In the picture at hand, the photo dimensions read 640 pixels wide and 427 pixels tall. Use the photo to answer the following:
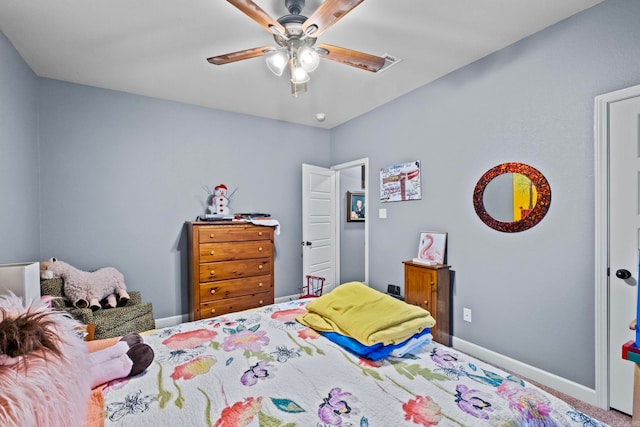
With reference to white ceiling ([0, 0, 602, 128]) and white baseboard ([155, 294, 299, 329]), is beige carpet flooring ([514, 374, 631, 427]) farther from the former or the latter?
white baseboard ([155, 294, 299, 329])

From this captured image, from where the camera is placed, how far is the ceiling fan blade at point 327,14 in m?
1.46

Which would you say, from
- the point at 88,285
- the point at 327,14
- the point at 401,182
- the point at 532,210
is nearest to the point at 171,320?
the point at 88,285

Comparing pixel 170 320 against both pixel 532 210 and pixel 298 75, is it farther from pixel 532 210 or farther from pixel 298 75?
pixel 532 210

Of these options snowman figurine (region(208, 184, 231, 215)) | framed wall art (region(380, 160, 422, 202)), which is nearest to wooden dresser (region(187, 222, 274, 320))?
snowman figurine (region(208, 184, 231, 215))

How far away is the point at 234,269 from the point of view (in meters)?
3.43

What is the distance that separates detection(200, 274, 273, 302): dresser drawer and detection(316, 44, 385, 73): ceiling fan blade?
2517 millimetres

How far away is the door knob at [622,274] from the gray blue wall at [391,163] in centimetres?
14

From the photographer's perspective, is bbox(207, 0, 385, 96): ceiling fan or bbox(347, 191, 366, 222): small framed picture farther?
bbox(347, 191, 366, 222): small framed picture

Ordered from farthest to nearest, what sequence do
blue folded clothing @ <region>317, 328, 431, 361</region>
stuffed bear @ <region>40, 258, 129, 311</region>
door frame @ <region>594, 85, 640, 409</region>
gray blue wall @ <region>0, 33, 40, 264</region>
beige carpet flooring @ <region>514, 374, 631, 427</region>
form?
stuffed bear @ <region>40, 258, 129, 311</region>, gray blue wall @ <region>0, 33, 40, 264</region>, door frame @ <region>594, 85, 640, 409</region>, beige carpet flooring @ <region>514, 374, 631, 427</region>, blue folded clothing @ <region>317, 328, 431, 361</region>

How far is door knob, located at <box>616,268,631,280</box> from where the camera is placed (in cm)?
187

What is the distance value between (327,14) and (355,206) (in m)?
3.68

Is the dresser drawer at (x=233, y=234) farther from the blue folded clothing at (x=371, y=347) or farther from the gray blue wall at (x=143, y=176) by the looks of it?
the blue folded clothing at (x=371, y=347)

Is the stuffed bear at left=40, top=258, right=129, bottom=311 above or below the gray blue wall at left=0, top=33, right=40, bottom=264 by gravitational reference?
below

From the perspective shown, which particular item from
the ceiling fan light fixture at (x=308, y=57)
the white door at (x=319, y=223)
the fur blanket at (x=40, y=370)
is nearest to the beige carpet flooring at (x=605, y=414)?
the fur blanket at (x=40, y=370)
